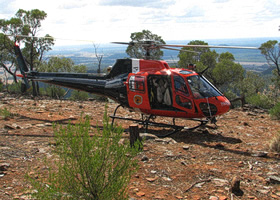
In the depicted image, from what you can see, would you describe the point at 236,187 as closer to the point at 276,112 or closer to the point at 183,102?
the point at 183,102

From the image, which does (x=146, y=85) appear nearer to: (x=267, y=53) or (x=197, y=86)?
(x=197, y=86)

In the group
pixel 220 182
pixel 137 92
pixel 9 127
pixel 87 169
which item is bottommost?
pixel 220 182

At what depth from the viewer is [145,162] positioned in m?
7.43

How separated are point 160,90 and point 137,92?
0.95 metres

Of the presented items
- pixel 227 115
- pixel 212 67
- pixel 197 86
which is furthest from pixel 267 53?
pixel 197 86

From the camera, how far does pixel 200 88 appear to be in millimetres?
9758

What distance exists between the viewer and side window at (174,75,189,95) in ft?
32.0

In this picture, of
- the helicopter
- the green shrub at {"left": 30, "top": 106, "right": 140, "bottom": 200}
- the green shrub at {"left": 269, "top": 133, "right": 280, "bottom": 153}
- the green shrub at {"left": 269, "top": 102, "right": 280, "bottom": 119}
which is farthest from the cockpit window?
the green shrub at {"left": 30, "top": 106, "right": 140, "bottom": 200}

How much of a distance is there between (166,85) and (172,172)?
13.2ft

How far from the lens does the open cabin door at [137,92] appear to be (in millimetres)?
10484

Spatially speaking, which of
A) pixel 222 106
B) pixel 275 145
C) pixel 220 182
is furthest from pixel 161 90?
pixel 220 182

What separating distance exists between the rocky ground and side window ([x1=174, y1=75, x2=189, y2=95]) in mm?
1769

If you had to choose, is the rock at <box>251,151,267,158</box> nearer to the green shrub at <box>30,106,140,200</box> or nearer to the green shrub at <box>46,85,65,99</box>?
the green shrub at <box>30,106,140,200</box>

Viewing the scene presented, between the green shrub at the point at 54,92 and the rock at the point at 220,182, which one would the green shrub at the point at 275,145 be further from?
the green shrub at the point at 54,92
